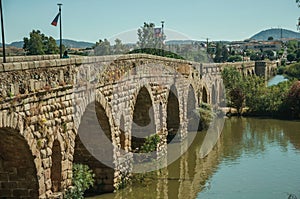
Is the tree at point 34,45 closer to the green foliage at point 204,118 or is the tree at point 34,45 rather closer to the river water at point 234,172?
the green foliage at point 204,118

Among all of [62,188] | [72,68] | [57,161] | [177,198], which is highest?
[72,68]

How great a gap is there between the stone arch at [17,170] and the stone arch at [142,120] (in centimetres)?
770

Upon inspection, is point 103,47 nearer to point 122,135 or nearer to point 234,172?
point 234,172

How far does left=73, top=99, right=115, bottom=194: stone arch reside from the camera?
1199 centimetres

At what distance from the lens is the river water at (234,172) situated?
42.4 feet

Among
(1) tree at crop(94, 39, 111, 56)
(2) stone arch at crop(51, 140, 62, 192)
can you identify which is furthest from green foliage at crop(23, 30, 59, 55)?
(1) tree at crop(94, 39, 111, 56)

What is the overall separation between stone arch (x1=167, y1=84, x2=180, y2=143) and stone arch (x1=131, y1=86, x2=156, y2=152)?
400cm

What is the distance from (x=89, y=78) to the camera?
35.3 ft

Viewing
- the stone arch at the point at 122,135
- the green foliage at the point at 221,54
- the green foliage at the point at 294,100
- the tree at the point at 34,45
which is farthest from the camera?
the green foliage at the point at 221,54

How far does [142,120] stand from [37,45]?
11.3 m

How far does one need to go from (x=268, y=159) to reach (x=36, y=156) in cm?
1082

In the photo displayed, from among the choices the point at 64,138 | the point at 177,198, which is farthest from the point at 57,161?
the point at 177,198

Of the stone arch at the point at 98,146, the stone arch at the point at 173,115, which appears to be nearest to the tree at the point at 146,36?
the stone arch at the point at 173,115

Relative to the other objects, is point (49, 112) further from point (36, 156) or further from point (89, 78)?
point (89, 78)
